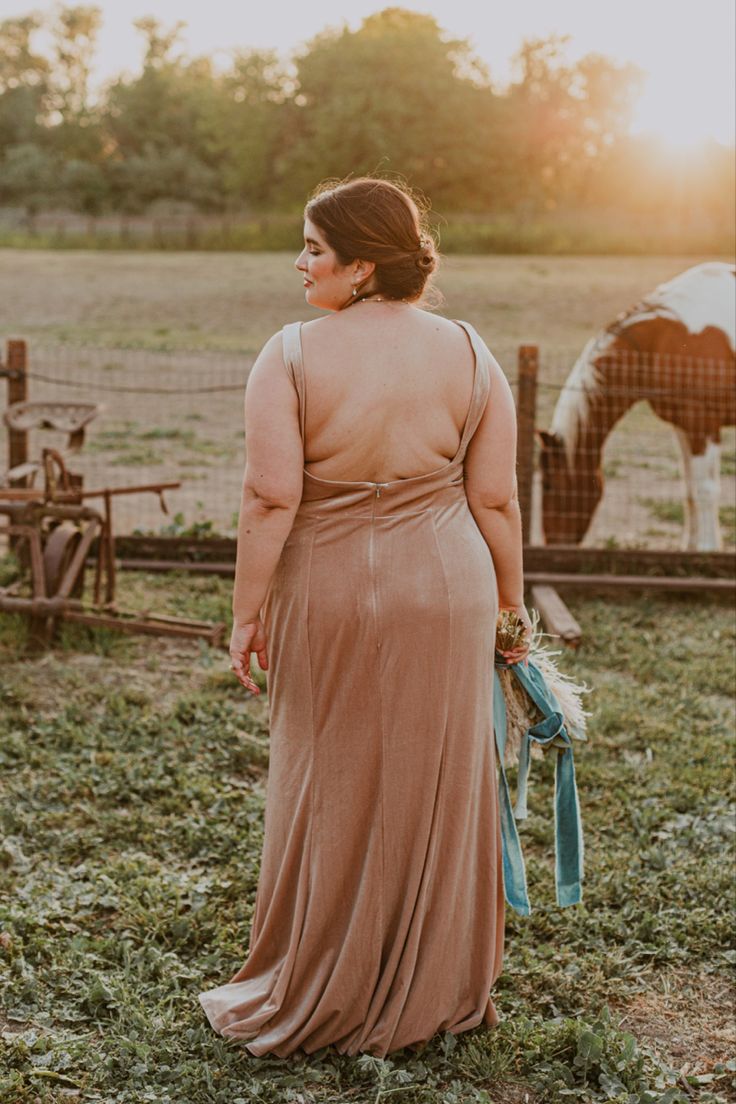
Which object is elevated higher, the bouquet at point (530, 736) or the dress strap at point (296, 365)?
the dress strap at point (296, 365)

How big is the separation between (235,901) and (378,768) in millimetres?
1224

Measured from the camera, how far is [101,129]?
2205 inches

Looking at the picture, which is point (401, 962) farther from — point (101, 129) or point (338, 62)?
point (101, 129)

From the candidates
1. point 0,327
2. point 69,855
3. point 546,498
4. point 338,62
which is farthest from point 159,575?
point 338,62

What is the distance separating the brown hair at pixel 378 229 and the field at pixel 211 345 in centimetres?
12

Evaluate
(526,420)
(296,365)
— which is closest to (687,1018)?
(296,365)

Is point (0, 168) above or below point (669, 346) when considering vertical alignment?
above

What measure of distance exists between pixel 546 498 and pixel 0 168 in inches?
2011

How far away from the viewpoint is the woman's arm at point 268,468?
8.31ft

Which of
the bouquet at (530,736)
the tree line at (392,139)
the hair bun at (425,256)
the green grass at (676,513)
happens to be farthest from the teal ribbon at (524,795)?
the tree line at (392,139)

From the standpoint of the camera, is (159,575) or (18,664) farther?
(159,575)

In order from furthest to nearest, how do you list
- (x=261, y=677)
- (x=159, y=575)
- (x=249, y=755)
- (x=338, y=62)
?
(x=338, y=62) < (x=159, y=575) < (x=261, y=677) < (x=249, y=755)

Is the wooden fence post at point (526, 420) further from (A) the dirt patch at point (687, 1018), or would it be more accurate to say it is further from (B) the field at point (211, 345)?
(A) the dirt patch at point (687, 1018)

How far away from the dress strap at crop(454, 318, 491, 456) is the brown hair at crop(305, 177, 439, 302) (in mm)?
168
